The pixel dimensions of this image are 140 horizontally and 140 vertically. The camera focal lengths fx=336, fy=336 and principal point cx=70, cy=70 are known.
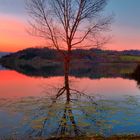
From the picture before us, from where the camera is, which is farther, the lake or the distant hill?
the distant hill

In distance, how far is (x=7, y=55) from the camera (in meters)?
149

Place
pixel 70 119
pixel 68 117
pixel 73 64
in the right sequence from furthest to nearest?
pixel 73 64 → pixel 68 117 → pixel 70 119

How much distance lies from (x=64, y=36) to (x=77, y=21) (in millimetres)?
1269

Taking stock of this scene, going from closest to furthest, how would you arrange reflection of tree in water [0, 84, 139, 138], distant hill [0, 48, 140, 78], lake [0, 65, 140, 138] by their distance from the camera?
1. reflection of tree in water [0, 84, 139, 138]
2. lake [0, 65, 140, 138]
3. distant hill [0, 48, 140, 78]

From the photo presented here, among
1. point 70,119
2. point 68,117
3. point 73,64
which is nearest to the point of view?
point 70,119

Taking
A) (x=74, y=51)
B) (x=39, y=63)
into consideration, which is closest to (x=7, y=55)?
(x=39, y=63)

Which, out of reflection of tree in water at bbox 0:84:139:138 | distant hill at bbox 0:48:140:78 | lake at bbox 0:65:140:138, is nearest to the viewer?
reflection of tree in water at bbox 0:84:139:138

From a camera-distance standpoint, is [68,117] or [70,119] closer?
[70,119]

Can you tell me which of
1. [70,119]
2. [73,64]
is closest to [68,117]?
[70,119]

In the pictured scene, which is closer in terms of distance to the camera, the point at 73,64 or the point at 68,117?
the point at 68,117

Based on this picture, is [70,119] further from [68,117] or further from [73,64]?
[73,64]

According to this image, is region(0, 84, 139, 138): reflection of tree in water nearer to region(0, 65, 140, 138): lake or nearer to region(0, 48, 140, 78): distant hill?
region(0, 65, 140, 138): lake

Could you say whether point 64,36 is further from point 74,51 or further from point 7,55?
point 7,55

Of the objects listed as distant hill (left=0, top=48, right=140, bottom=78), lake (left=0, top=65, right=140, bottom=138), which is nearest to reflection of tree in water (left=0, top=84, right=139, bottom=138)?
lake (left=0, top=65, right=140, bottom=138)
